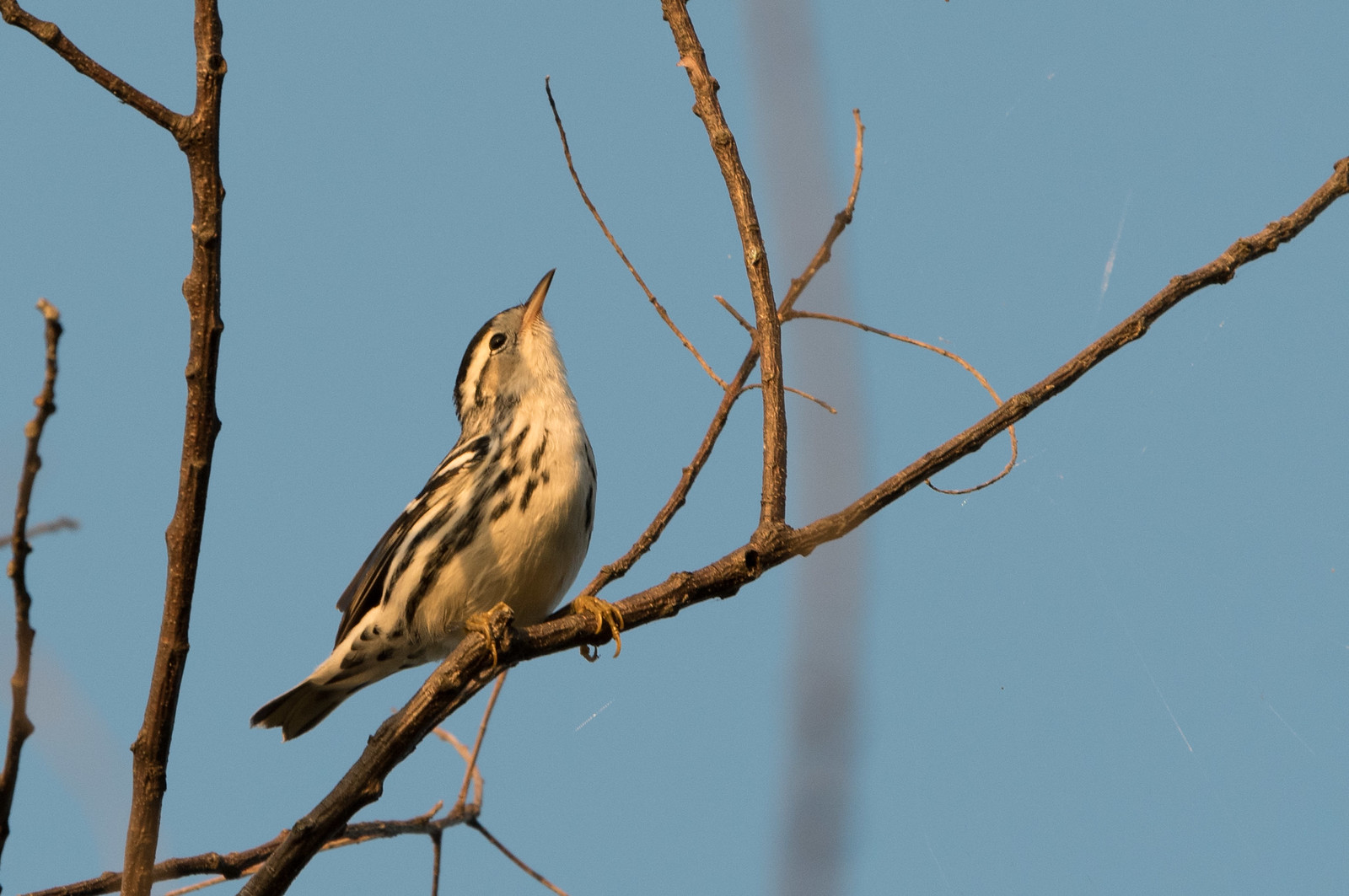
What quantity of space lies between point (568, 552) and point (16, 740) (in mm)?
3211

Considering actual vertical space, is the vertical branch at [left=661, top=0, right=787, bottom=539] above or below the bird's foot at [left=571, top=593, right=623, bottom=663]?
above

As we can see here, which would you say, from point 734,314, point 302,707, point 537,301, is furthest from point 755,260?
point 537,301

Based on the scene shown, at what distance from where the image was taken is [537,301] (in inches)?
288

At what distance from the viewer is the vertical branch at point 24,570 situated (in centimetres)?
189

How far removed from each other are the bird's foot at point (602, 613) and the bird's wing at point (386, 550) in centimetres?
176

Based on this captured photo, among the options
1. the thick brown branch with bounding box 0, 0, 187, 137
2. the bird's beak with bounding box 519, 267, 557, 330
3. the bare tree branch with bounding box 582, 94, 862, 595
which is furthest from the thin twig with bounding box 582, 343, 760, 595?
the bird's beak with bounding box 519, 267, 557, 330

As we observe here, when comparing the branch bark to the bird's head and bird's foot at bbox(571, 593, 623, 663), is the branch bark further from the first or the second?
the bird's head

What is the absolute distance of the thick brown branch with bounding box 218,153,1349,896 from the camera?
285 cm

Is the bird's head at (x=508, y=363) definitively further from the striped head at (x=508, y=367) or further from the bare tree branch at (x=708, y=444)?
the bare tree branch at (x=708, y=444)

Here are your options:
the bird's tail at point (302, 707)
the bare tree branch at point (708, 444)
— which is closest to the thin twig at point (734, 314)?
the bare tree branch at point (708, 444)

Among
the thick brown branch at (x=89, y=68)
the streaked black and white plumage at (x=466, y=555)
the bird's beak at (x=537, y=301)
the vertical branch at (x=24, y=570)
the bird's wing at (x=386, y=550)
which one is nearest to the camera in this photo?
the vertical branch at (x=24, y=570)

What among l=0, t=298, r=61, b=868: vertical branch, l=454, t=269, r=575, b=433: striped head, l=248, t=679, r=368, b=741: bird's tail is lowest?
l=0, t=298, r=61, b=868: vertical branch

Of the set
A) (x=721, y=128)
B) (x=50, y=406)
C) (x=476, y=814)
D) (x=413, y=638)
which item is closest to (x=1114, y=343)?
(x=721, y=128)

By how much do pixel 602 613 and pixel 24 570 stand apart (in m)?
1.58
